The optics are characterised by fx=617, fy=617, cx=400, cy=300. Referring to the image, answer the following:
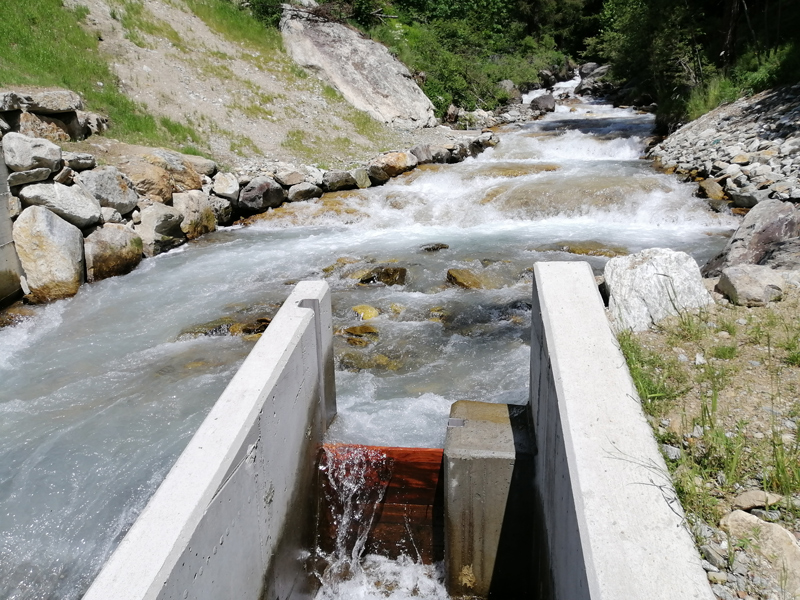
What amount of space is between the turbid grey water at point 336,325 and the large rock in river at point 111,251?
20 centimetres

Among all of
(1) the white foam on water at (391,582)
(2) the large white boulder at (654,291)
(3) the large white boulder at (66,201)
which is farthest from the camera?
(3) the large white boulder at (66,201)

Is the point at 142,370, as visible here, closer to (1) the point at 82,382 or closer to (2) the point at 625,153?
(1) the point at 82,382

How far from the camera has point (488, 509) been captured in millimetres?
3518

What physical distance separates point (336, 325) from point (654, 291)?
139 inches

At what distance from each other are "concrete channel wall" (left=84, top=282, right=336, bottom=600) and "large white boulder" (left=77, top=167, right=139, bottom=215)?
6.46 meters

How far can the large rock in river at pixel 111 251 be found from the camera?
8.48 m

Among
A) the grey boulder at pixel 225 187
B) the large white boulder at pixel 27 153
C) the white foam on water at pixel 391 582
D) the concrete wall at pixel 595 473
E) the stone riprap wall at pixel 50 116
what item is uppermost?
the stone riprap wall at pixel 50 116

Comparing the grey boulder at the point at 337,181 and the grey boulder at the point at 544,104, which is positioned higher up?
the grey boulder at the point at 544,104

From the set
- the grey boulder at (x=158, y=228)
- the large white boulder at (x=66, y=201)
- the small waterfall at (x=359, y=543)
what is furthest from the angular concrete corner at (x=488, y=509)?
the grey boulder at (x=158, y=228)

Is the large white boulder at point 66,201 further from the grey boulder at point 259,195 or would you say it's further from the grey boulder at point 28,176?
the grey boulder at point 259,195

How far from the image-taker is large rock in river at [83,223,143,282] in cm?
848

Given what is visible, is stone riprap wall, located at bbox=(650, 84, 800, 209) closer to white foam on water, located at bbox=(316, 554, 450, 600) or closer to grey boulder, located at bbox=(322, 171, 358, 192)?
grey boulder, located at bbox=(322, 171, 358, 192)

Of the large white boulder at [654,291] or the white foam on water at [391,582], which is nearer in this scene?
the white foam on water at [391,582]

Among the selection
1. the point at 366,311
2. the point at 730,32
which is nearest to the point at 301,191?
the point at 366,311
